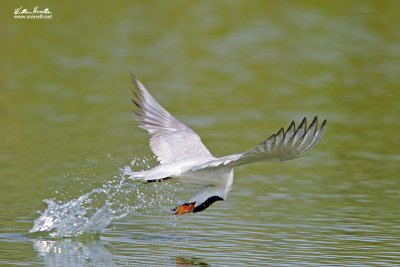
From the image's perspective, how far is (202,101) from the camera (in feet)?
64.6

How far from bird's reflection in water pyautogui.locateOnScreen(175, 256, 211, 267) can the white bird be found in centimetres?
48

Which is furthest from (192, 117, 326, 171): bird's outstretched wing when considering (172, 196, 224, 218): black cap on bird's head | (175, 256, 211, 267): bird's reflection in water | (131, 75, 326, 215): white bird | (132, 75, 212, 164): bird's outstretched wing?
(132, 75, 212, 164): bird's outstretched wing

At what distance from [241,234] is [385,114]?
8224mm

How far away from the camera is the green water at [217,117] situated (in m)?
10.8

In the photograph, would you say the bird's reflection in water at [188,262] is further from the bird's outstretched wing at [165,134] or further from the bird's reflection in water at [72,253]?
the bird's outstretched wing at [165,134]

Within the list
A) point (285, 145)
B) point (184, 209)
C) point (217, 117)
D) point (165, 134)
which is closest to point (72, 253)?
point (184, 209)

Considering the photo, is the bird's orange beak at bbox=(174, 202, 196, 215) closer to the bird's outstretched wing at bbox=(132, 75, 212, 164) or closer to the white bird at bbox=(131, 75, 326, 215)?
the white bird at bbox=(131, 75, 326, 215)

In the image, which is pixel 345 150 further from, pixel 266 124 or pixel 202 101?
pixel 202 101

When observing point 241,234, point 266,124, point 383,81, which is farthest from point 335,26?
Answer: point 241,234

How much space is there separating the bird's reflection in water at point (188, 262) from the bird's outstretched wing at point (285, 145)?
2.81 feet

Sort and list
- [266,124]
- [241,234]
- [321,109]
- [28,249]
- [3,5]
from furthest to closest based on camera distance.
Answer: [3,5], [321,109], [266,124], [241,234], [28,249]

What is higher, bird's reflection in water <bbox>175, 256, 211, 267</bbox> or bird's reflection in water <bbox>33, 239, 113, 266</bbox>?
bird's reflection in water <bbox>33, 239, 113, 266</bbox>

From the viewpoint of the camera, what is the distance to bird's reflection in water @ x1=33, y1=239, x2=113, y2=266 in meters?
9.84

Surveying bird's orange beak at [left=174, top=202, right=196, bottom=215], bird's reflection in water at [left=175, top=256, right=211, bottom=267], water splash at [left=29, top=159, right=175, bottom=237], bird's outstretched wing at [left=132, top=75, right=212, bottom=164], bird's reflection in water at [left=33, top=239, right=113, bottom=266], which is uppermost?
bird's outstretched wing at [left=132, top=75, right=212, bottom=164]
